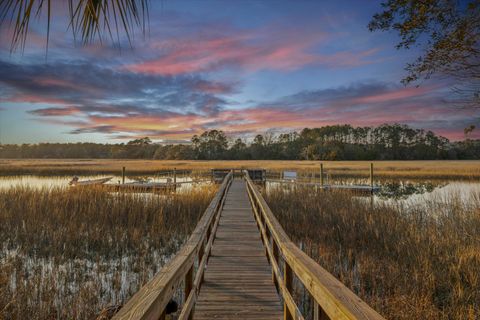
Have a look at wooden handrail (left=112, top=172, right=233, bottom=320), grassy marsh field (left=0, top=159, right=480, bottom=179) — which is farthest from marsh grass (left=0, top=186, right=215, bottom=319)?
grassy marsh field (left=0, top=159, right=480, bottom=179)

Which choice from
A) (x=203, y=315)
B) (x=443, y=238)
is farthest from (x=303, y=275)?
(x=443, y=238)

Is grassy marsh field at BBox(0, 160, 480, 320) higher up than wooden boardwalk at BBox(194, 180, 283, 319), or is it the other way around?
wooden boardwalk at BBox(194, 180, 283, 319)

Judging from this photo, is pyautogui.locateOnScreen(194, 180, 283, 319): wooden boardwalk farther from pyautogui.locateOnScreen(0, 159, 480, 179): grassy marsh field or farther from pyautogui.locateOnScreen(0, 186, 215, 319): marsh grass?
pyautogui.locateOnScreen(0, 159, 480, 179): grassy marsh field

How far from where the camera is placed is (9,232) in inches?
356

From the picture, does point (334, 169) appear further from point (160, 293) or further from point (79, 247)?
point (160, 293)

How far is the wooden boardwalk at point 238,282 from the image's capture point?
351 centimetres

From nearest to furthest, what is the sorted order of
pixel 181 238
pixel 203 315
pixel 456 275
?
1. pixel 203 315
2. pixel 456 275
3. pixel 181 238

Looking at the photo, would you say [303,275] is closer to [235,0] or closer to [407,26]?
[407,26]

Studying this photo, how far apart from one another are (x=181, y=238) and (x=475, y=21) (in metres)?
9.37

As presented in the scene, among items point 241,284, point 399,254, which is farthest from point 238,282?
point 399,254

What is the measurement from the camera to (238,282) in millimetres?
4418

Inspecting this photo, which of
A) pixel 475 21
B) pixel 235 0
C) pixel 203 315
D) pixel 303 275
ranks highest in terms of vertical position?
pixel 235 0

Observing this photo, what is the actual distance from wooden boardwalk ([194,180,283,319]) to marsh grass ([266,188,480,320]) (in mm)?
1107

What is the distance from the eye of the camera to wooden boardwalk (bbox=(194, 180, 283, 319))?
3.51 metres
